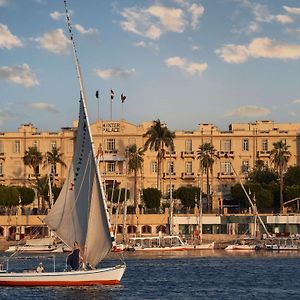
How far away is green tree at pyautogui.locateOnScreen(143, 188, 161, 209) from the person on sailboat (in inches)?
2736

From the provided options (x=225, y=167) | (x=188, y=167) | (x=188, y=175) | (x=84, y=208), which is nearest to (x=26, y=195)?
Answer: (x=188, y=175)

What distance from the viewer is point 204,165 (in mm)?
121688

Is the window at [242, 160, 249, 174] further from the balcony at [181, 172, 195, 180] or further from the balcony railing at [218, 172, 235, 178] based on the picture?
the balcony at [181, 172, 195, 180]

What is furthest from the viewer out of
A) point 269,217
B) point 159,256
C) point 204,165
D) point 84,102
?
point 204,165

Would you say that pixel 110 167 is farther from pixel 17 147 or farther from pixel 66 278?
pixel 66 278

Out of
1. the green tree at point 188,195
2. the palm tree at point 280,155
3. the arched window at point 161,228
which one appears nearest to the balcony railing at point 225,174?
the palm tree at point 280,155

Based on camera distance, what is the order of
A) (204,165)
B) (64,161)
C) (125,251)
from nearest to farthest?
(125,251)
(204,165)
(64,161)

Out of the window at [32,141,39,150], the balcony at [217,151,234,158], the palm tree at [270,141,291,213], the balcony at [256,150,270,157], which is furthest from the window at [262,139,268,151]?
the window at [32,141,39,150]

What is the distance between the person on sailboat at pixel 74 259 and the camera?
1807 inches

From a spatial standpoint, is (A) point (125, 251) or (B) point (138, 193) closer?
(A) point (125, 251)

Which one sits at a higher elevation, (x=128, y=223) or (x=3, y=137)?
(x=3, y=137)

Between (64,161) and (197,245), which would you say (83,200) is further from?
(64,161)

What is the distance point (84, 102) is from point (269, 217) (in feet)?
223

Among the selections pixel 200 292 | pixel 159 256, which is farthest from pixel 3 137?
pixel 200 292
